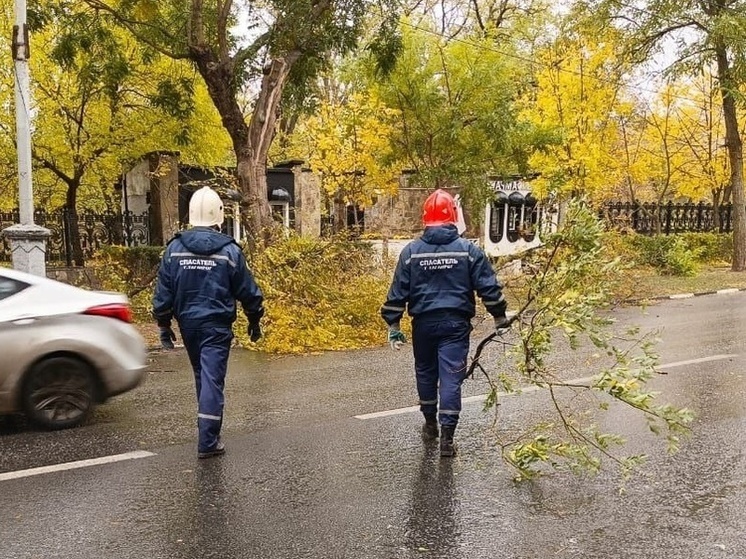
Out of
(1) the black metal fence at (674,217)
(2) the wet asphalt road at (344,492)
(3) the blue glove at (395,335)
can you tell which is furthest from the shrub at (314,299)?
(1) the black metal fence at (674,217)

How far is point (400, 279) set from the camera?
5.57 m

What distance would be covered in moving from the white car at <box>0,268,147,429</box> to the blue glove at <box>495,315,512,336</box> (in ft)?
10.4

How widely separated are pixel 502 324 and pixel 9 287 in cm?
395

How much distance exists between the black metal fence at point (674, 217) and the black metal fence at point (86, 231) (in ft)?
51.7

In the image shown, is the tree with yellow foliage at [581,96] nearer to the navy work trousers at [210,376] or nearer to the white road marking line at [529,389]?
the white road marking line at [529,389]

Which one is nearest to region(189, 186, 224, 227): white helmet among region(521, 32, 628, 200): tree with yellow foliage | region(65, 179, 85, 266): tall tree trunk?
region(65, 179, 85, 266): tall tree trunk

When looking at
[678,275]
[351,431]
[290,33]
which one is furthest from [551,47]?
[351,431]

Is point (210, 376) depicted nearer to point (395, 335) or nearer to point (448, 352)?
point (395, 335)

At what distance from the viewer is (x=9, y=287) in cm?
625

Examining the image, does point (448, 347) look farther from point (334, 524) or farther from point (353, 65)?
point (353, 65)

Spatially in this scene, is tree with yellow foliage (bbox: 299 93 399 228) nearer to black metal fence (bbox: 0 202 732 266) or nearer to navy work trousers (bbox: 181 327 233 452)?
black metal fence (bbox: 0 202 732 266)

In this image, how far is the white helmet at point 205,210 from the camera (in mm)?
5512

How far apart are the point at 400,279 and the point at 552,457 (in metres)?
1.64

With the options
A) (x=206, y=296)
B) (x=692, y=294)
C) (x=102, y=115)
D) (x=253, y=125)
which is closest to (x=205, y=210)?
(x=206, y=296)
